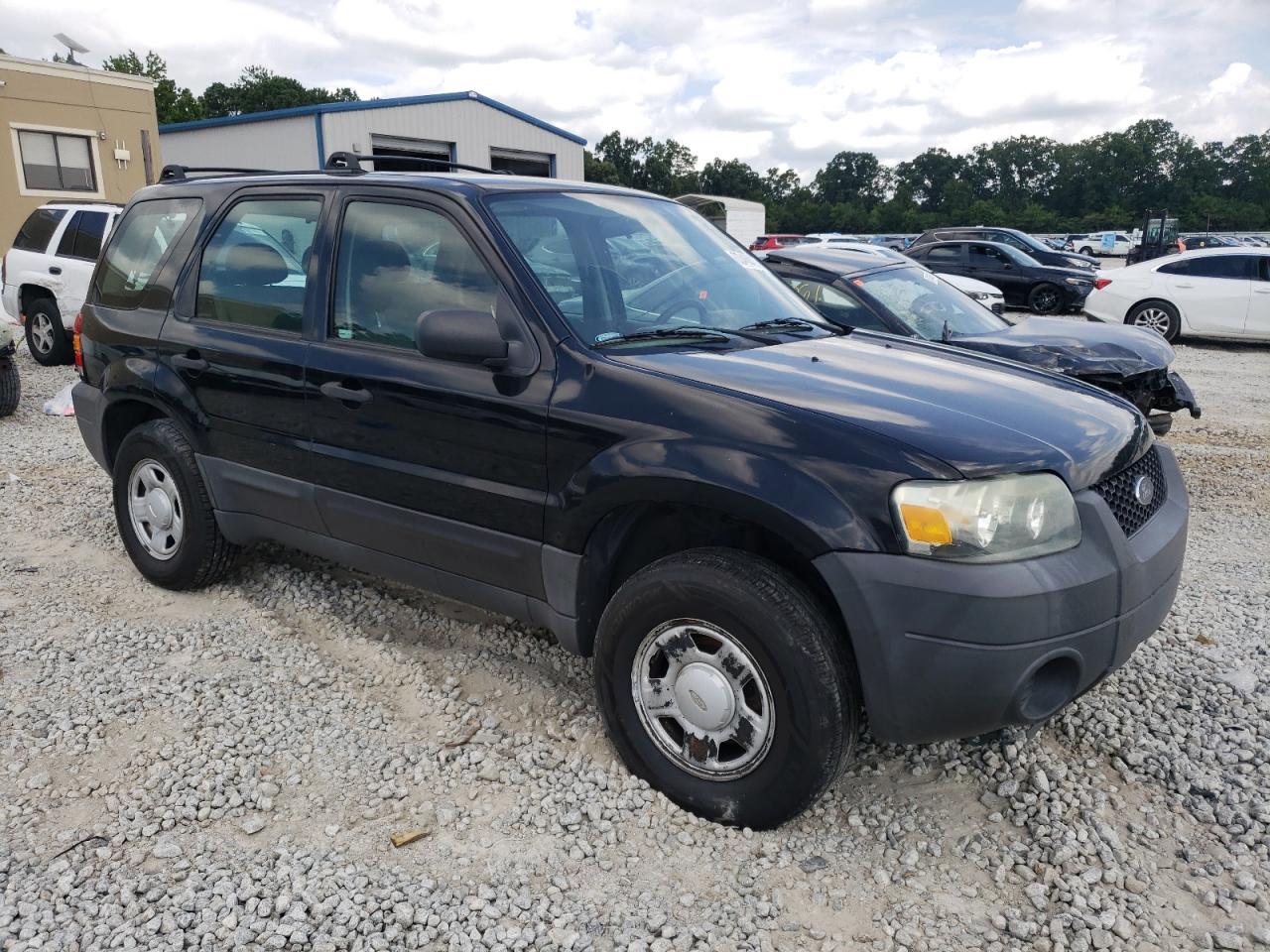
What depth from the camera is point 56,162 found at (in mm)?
23266

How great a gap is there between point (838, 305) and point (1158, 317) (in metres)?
9.98

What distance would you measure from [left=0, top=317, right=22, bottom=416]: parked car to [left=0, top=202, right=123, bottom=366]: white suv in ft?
7.35

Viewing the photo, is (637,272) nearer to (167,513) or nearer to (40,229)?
(167,513)

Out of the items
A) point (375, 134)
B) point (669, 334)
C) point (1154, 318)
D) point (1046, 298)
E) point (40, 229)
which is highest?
point (375, 134)

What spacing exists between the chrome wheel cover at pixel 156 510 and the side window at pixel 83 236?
7.51 metres

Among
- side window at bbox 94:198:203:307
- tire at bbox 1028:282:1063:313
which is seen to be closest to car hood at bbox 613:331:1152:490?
side window at bbox 94:198:203:307

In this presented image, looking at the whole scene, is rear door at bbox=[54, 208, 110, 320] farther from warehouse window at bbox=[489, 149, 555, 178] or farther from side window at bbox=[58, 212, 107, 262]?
warehouse window at bbox=[489, 149, 555, 178]

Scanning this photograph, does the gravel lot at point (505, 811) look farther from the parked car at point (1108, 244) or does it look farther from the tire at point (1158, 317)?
the parked car at point (1108, 244)

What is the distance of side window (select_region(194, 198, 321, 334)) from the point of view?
3752 mm

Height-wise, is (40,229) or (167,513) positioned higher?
(40,229)

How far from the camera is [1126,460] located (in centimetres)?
290

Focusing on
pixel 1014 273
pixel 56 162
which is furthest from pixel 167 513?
pixel 56 162

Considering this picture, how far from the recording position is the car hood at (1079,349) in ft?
20.6

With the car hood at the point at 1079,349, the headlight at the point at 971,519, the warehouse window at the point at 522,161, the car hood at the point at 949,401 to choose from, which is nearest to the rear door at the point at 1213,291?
the car hood at the point at 1079,349
